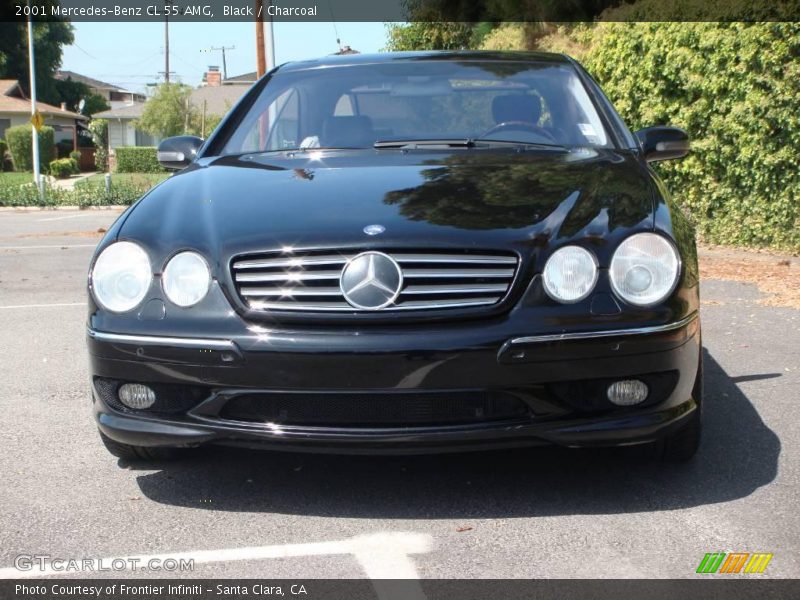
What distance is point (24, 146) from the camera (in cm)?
5547

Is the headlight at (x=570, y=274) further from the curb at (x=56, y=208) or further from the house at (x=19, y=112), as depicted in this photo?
the house at (x=19, y=112)

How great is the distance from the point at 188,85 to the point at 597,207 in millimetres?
70349

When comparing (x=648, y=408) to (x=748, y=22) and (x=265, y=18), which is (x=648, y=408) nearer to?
(x=748, y=22)

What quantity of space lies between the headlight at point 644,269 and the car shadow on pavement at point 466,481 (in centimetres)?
71

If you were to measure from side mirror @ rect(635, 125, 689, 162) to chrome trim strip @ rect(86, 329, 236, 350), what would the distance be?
7.35ft

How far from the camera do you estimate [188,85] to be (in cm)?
7112

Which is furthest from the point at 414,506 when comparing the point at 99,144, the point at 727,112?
the point at 99,144

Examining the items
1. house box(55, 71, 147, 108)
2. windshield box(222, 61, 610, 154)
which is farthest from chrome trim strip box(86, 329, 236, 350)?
house box(55, 71, 147, 108)

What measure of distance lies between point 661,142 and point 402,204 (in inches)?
63.6

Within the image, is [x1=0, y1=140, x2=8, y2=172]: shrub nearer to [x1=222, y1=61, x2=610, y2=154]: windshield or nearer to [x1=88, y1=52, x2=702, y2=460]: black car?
[x1=222, y1=61, x2=610, y2=154]: windshield

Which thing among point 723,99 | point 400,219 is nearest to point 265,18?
point 723,99

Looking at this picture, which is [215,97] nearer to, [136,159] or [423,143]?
[136,159]

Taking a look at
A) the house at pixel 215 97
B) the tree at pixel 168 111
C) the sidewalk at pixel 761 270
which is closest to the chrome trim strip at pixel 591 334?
the sidewalk at pixel 761 270

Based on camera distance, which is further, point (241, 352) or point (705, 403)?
point (705, 403)
